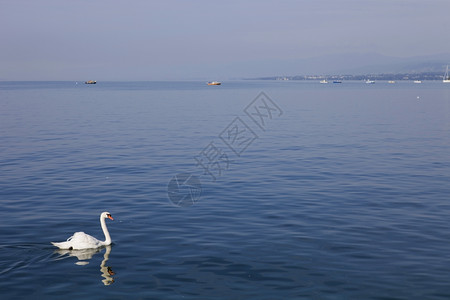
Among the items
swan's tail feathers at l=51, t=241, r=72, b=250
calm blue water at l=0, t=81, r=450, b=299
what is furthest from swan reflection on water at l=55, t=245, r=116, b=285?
swan's tail feathers at l=51, t=241, r=72, b=250

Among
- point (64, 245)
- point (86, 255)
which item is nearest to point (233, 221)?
point (86, 255)

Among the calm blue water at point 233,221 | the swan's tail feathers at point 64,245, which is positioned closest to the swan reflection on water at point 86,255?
the calm blue water at point 233,221

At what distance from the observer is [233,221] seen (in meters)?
24.6

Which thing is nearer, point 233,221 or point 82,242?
point 82,242

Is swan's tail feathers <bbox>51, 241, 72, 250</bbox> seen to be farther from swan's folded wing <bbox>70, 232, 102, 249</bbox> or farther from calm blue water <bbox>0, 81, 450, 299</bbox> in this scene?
calm blue water <bbox>0, 81, 450, 299</bbox>

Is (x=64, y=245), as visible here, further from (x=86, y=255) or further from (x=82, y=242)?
(x=86, y=255)

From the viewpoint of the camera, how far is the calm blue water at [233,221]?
1722cm

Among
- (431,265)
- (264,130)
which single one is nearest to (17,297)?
(431,265)

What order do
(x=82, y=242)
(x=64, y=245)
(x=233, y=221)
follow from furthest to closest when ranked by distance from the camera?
1. (x=233, y=221)
2. (x=82, y=242)
3. (x=64, y=245)

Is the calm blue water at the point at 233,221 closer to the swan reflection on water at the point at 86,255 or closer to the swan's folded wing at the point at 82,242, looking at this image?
the swan reflection on water at the point at 86,255

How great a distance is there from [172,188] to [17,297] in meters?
16.6

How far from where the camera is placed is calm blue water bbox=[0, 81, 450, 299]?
17219 millimetres

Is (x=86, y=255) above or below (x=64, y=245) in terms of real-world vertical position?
below

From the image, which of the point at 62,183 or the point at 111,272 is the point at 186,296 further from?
the point at 62,183
